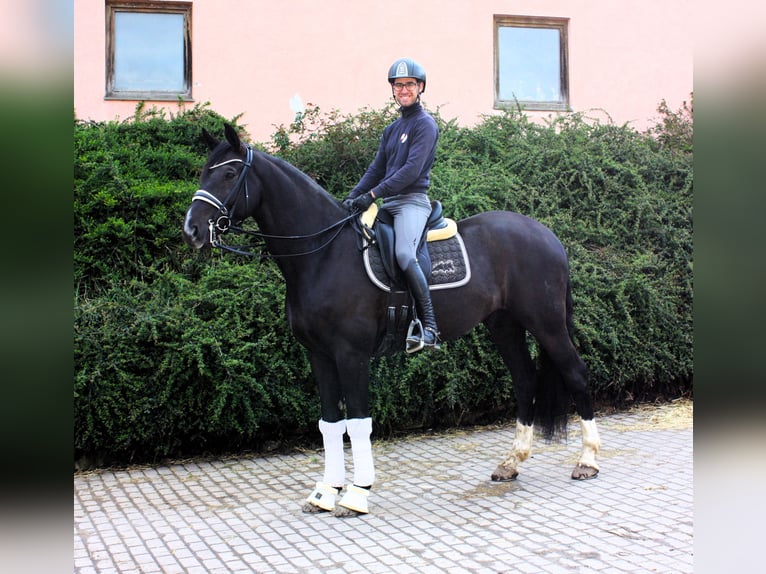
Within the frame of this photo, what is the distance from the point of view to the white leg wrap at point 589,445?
5.51m

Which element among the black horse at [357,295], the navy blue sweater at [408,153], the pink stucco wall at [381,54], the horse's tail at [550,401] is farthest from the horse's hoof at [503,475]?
the pink stucco wall at [381,54]

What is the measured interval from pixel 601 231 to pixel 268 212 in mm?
4903

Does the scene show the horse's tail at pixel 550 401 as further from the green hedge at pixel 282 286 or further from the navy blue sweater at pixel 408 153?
the navy blue sweater at pixel 408 153

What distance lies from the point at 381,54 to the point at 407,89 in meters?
5.56

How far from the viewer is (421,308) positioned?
16.2 feet

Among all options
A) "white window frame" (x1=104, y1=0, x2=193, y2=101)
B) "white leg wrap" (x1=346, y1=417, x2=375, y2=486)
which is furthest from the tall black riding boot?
"white window frame" (x1=104, y1=0, x2=193, y2=101)

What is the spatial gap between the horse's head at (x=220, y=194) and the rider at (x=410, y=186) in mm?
832

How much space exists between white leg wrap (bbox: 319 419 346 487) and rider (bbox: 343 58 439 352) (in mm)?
780

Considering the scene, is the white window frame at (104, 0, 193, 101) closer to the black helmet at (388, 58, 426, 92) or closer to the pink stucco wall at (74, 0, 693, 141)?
the pink stucco wall at (74, 0, 693, 141)

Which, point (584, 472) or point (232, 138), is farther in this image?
point (584, 472)

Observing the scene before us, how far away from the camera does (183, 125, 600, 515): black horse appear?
4.64 meters

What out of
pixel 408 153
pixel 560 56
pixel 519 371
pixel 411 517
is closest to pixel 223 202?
pixel 408 153

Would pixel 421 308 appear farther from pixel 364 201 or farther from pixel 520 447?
pixel 520 447
